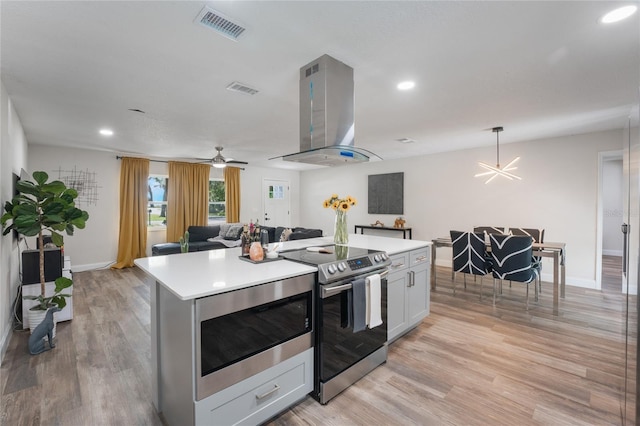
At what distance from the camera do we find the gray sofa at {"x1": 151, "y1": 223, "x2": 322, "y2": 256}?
5.69m

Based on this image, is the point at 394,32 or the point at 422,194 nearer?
the point at 394,32

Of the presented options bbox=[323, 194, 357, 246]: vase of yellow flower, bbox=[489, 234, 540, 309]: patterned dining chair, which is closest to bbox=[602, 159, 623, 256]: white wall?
bbox=[489, 234, 540, 309]: patterned dining chair

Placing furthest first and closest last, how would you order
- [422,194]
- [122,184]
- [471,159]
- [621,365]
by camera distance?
[422,194] → [122,184] → [471,159] → [621,365]

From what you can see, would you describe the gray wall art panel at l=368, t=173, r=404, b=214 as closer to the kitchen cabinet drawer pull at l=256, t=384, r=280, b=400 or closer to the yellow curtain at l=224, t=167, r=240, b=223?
the yellow curtain at l=224, t=167, r=240, b=223

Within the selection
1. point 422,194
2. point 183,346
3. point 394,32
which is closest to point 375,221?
point 422,194

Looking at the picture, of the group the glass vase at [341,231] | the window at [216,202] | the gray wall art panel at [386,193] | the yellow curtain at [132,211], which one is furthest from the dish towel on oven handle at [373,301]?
the window at [216,202]

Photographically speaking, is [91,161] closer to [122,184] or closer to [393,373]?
[122,184]

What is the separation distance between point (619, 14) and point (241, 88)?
271 cm

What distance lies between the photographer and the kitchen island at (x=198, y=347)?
1427 millimetres

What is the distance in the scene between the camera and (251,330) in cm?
162

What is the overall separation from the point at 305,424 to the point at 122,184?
238 inches

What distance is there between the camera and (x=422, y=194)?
6309 mm

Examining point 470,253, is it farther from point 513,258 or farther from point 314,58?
point 314,58

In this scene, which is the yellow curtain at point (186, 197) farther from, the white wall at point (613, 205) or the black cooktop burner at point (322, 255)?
the white wall at point (613, 205)
